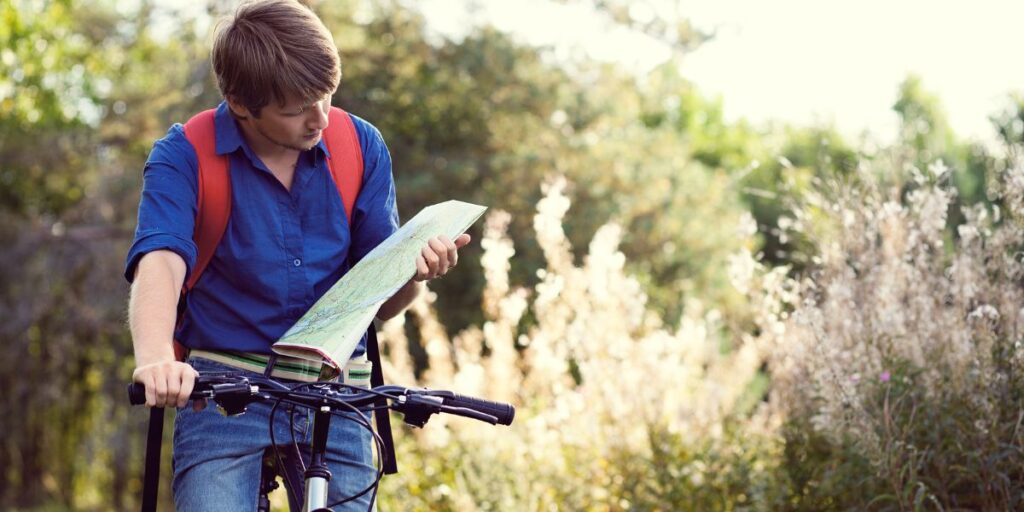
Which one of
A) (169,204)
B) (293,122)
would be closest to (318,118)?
(293,122)

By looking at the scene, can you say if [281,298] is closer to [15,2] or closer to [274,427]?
[274,427]

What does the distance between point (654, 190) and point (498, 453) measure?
10409mm

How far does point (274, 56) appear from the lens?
2.70 m

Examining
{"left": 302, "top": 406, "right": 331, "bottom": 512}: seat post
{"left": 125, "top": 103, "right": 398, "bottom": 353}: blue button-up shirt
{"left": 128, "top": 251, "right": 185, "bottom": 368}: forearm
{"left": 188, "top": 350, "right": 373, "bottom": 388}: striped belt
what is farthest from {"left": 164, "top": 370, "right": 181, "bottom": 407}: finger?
{"left": 125, "top": 103, "right": 398, "bottom": 353}: blue button-up shirt

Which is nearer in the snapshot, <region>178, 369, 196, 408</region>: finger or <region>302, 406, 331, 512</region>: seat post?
<region>178, 369, 196, 408</region>: finger

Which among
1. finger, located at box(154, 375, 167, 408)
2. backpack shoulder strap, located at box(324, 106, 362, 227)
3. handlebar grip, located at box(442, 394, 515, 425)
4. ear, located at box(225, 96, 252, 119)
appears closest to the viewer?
finger, located at box(154, 375, 167, 408)

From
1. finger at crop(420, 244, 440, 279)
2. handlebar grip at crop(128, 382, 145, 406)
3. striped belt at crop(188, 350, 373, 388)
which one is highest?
finger at crop(420, 244, 440, 279)

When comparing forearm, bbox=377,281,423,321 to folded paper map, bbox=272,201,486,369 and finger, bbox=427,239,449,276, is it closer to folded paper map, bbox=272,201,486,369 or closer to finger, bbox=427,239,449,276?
folded paper map, bbox=272,201,486,369

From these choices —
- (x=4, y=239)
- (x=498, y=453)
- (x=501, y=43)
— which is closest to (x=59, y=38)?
(x=4, y=239)

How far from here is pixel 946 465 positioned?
4.19m

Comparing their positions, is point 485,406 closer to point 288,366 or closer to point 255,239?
point 288,366

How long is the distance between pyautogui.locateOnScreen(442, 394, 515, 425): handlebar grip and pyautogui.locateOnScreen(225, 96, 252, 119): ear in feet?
2.79

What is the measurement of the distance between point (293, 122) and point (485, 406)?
0.80 m

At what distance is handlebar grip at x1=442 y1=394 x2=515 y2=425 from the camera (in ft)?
8.30
